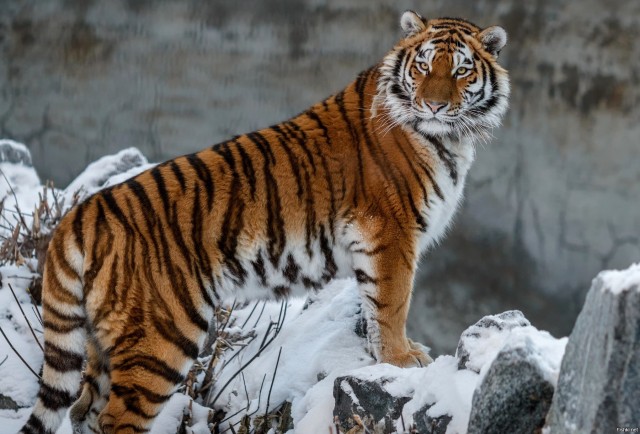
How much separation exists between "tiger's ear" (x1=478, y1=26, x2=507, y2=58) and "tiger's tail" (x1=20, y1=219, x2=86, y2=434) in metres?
1.43

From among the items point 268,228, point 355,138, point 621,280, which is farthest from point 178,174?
point 621,280

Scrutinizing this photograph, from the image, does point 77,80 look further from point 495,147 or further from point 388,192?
point 388,192

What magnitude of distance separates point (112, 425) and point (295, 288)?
0.70 metres

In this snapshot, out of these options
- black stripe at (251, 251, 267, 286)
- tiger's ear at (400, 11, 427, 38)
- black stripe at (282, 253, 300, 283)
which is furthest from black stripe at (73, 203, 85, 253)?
tiger's ear at (400, 11, 427, 38)

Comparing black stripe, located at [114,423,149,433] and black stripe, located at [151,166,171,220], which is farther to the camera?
black stripe, located at [151,166,171,220]

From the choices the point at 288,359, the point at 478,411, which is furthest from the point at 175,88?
the point at 478,411

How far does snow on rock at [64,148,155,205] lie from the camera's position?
15.4 feet

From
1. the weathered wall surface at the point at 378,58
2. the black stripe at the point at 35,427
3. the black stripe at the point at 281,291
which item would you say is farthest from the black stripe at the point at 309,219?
the weathered wall surface at the point at 378,58

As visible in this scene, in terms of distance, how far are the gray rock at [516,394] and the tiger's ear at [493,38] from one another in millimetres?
1399

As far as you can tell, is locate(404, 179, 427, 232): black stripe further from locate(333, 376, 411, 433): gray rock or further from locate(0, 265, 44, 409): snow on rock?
locate(0, 265, 44, 409): snow on rock

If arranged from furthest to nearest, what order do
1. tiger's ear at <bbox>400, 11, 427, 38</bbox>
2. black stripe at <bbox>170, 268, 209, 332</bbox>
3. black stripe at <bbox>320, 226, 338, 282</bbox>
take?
tiger's ear at <bbox>400, 11, 427, 38</bbox>
black stripe at <bbox>320, 226, 338, 282</bbox>
black stripe at <bbox>170, 268, 209, 332</bbox>

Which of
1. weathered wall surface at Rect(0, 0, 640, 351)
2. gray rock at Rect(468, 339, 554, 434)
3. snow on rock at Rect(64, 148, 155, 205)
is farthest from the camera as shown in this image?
weathered wall surface at Rect(0, 0, 640, 351)

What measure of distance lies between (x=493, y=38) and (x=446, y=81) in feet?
0.79

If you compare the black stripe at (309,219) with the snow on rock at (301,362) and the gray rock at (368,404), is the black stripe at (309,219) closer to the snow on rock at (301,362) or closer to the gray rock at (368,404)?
the snow on rock at (301,362)
